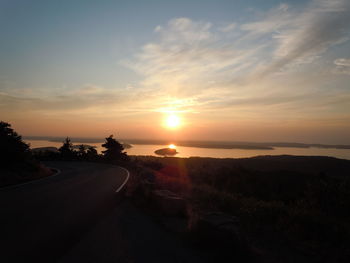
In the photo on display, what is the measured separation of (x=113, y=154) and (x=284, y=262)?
131 feet

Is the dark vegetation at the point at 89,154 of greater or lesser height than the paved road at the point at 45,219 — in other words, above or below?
above

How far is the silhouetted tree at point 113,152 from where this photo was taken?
1690 inches

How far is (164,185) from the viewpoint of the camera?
46.8ft

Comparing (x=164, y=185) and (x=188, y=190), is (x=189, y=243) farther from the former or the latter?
(x=164, y=185)

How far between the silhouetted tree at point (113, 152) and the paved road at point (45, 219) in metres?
29.4

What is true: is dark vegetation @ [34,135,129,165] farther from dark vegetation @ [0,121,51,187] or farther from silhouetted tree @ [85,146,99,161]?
dark vegetation @ [0,121,51,187]

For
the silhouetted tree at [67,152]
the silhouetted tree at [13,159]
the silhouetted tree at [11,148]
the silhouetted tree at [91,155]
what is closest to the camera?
the silhouetted tree at [13,159]

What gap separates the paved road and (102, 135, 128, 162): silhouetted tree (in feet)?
96.5

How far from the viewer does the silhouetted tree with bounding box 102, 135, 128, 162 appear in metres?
42.9

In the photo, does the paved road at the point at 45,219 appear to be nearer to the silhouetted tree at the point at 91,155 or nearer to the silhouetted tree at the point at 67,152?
the silhouetted tree at the point at 91,155

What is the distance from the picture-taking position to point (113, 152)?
43812 millimetres

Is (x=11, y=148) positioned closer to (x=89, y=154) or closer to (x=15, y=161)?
(x=15, y=161)

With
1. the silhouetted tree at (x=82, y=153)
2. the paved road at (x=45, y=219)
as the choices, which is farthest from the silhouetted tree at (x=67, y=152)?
the paved road at (x=45, y=219)

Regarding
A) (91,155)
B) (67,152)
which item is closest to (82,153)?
(91,155)
